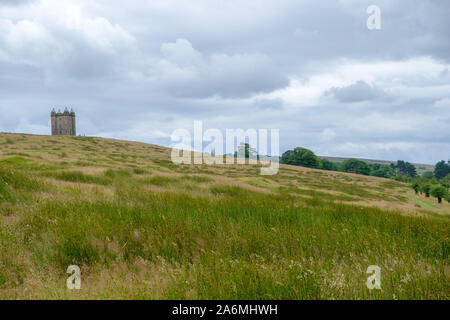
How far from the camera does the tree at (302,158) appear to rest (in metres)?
116

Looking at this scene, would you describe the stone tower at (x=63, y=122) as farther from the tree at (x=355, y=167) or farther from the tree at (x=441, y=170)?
the tree at (x=441, y=170)

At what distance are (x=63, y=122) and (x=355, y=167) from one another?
125 meters

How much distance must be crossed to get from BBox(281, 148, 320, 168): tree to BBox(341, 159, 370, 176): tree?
1939 centimetres

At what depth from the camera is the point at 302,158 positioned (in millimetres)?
116812

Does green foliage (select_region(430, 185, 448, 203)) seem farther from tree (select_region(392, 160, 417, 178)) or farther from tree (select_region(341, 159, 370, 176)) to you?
tree (select_region(392, 160, 417, 178))

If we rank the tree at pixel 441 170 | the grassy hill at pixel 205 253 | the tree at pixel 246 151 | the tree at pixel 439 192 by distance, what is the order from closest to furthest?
the grassy hill at pixel 205 253
the tree at pixel 439 192
the tree at pixel 246 151
the tree at pixel 441 170

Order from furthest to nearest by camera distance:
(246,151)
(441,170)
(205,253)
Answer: (441,170), (246,151), (205,253)

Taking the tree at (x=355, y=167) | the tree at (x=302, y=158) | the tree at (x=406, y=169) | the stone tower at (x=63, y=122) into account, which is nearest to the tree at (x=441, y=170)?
the tree at (x=406, y=169)

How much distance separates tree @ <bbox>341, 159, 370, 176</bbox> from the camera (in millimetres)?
127875

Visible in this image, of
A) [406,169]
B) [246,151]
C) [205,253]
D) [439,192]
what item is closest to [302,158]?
[246,151]

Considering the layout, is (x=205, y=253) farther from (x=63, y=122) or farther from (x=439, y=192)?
(x=63, y=122)

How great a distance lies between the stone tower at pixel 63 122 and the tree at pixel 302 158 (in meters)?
90.6

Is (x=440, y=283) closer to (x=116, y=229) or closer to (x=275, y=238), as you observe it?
(x=275, y=238)
